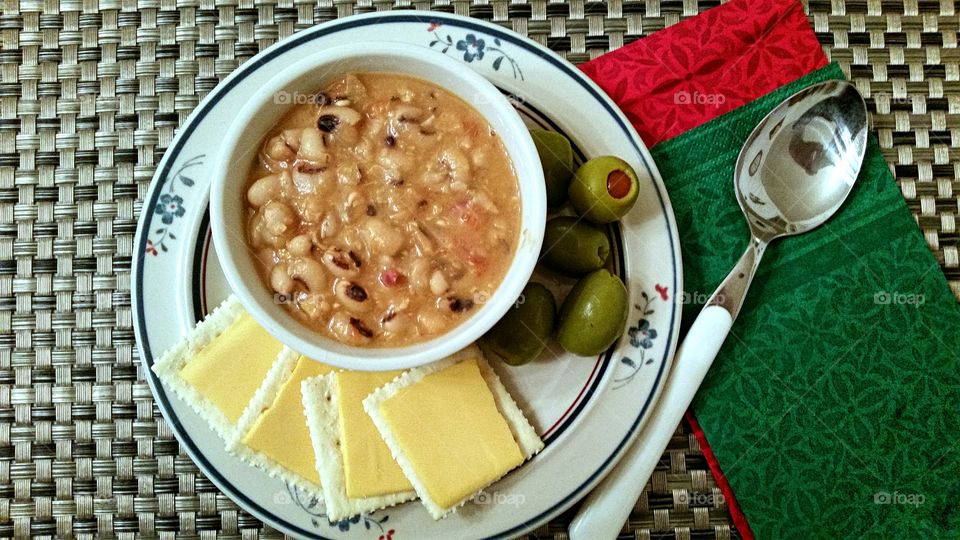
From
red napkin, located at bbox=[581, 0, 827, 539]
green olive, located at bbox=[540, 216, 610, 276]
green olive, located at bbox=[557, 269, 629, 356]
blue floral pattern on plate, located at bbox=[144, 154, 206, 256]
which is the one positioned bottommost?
green olive, located at bbox=[557, 269, 629, 356]

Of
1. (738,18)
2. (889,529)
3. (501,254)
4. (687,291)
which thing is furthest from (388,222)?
(889,529)

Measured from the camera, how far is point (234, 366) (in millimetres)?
2322

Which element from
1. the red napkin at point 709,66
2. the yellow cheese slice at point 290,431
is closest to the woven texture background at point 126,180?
the red napkin at point 709,66

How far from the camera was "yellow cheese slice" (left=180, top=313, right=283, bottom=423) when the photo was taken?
2287mm

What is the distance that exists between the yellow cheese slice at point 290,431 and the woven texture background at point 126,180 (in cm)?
44

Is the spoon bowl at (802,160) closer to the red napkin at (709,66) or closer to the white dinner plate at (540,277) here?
the red napkin at (709,66)

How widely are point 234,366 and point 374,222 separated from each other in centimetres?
72

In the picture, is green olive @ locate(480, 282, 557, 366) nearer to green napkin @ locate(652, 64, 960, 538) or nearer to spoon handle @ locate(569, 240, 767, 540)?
spoon handle @ locate(569, 240, 767, 540)

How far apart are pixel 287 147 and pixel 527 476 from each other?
49.5 inches

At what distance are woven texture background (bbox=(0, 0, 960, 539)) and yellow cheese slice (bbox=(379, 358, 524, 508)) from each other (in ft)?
1.52

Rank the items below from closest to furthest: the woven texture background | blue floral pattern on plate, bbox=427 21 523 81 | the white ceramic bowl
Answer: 1. the white ceramic bowl
2. blue floral pattern on plate, bbox=427 21 523 81
3. the woven texture background

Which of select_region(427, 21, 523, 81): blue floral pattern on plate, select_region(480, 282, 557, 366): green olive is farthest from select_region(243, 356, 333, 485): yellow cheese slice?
select_region(427, 21, 523, 81): blue floral pattern on plate

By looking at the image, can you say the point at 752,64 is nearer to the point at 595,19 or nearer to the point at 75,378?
the point at 595,19

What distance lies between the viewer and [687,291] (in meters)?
2.50
